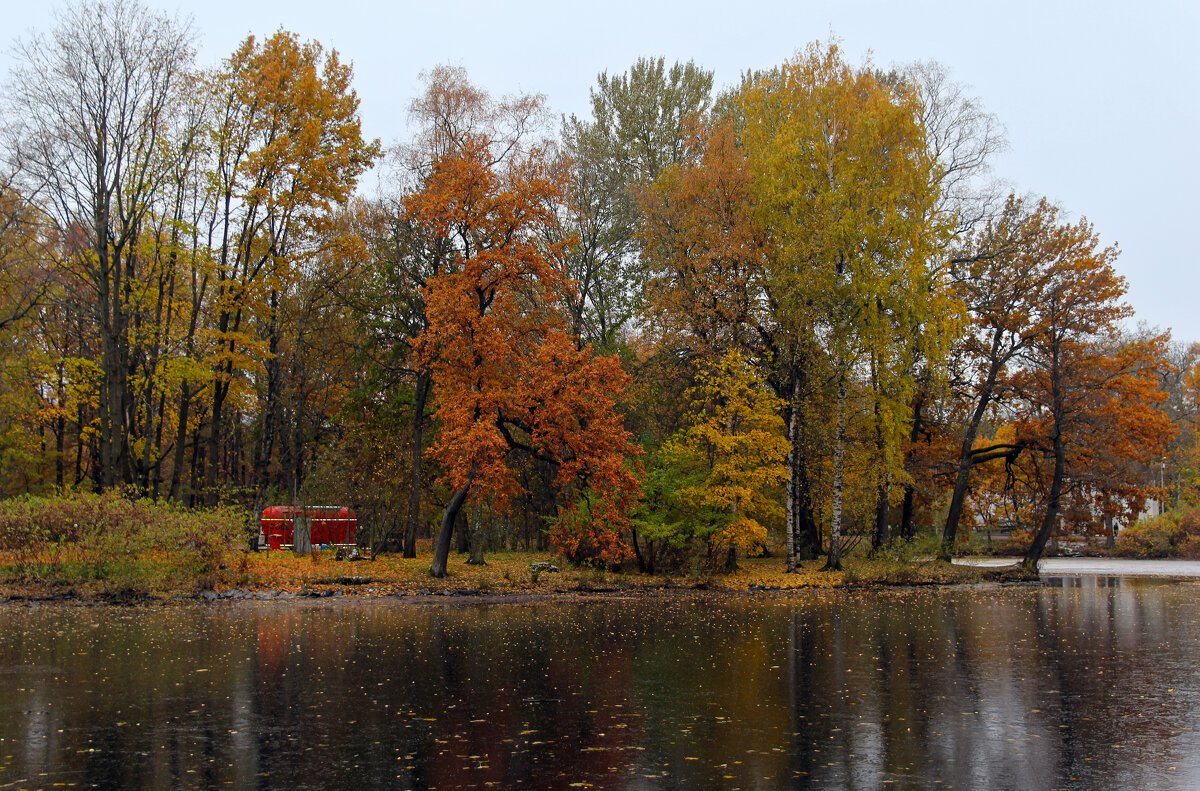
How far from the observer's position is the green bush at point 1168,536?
→ 48375mm

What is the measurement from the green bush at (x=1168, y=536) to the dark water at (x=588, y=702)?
117 ft

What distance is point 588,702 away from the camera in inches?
412

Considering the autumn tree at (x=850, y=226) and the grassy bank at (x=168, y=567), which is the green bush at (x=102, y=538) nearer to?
the grassy bank at (x=168, y=567)

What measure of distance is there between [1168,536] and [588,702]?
166 ft

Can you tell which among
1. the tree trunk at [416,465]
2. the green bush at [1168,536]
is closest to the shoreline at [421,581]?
the tree trunk at [416,465]

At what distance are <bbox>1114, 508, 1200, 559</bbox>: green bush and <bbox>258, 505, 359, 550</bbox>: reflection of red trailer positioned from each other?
4188 cm

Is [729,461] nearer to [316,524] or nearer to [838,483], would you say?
[838,483]

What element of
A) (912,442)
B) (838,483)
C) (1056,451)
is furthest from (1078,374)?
(838,483)

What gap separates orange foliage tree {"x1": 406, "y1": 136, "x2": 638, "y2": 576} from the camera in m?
24.5

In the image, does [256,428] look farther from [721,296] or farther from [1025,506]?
[1025,506]

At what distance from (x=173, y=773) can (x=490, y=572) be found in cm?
2060

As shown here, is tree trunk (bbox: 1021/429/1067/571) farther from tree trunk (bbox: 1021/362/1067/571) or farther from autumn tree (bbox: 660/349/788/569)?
autumn tree (bbox: 660/349/788/569)

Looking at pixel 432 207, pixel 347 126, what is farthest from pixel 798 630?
pixel 347 126

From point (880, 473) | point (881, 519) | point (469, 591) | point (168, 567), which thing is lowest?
point (469, 591)
